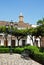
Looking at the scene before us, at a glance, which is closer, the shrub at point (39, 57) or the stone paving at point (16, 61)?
the shrub at point (39, 57)

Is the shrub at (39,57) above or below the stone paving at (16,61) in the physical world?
above

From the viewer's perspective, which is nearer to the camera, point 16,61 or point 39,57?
point 39,57

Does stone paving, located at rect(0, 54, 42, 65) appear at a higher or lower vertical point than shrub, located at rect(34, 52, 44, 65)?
lower

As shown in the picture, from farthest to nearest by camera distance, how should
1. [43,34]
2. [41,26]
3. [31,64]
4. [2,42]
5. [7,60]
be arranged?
[2,42]
[43,34]
[41,26]
[7,60]
[31,64]

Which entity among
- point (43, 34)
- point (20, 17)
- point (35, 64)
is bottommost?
point (35, 64)

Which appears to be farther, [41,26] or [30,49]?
[41,26]

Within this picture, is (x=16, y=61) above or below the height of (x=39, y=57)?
below

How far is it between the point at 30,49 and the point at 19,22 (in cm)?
3347

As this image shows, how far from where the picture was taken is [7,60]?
77.9ft

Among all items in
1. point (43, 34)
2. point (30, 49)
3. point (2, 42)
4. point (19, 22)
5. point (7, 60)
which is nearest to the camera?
point (7, 60)

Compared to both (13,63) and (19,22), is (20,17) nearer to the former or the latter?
(19,22)

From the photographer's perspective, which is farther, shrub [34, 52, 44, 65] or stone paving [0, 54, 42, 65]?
stone paving [0, 54, 42, 65]

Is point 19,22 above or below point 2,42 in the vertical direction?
above

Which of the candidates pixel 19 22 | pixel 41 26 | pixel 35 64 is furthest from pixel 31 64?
pixel 19 22
